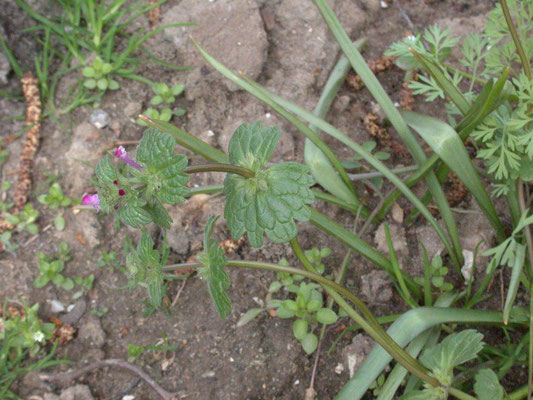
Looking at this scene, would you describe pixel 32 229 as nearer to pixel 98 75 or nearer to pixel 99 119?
pixel 99 119

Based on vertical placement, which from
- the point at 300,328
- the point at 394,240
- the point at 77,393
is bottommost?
the point at 77,393

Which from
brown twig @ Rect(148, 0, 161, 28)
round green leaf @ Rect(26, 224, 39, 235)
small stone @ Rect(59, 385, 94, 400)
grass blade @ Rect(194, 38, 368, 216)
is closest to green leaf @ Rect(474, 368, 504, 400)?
grass blade @ Rect(194, 38, 368, 216)

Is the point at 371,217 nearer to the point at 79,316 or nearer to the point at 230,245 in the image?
the point at 230,245

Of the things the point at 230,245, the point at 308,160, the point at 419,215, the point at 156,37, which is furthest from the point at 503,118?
the point at 156,37

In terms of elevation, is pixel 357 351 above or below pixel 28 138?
below

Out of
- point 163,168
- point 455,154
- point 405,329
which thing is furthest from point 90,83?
point 405,329

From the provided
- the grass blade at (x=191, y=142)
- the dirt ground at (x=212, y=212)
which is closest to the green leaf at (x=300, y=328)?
the dirt ground at (x=212, y=212)
